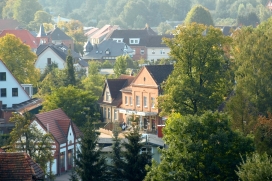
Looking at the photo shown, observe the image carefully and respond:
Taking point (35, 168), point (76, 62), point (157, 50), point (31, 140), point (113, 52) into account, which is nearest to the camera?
point (35, 168)

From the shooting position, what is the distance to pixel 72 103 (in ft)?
195

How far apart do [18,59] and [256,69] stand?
97.4 feet

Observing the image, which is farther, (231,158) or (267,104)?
(267,104)

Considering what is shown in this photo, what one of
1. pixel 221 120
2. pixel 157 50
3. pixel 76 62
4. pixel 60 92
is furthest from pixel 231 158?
pixel 157 50

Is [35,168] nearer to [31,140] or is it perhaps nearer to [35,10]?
[31,140]

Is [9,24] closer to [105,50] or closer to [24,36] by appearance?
[24,36]

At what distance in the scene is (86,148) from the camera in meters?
41.8

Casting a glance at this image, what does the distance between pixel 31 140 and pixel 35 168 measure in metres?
15.2

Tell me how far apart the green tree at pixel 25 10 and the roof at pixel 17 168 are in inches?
6358

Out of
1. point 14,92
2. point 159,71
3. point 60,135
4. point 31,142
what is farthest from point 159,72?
point 31,142

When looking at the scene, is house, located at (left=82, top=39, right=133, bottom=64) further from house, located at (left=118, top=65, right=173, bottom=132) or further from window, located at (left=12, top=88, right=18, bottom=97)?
window, located at (left=12, top=88, right=18, bottom=97)

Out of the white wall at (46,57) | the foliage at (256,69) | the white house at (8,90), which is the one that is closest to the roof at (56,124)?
the foliage at (256,69)

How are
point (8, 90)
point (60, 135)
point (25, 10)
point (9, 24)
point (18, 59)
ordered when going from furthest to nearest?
1. point (25, 10)
2. point (9, 24)
3. point (18, 59)
4. point (8, 90)
5. point (60, 135)

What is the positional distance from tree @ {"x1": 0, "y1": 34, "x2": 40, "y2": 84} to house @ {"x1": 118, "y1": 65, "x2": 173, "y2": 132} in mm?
12268
